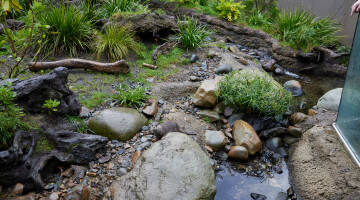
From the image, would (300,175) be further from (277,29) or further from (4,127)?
(277,29)

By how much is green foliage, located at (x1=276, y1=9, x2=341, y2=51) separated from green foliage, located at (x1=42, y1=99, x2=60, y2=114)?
19.7 ft

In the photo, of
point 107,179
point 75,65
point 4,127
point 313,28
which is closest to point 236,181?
point 107,179

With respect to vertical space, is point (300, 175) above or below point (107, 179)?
below

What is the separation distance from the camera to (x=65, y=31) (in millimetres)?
5574

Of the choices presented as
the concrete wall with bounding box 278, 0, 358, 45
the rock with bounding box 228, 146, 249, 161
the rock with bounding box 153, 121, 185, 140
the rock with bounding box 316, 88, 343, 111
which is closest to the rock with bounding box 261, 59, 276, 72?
the rock with bounding box 316, 88, 343, 111

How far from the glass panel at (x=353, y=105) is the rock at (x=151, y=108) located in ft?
8.53

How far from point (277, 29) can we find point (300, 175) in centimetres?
533

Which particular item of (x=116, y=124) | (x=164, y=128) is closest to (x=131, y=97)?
(x=116, y=124)

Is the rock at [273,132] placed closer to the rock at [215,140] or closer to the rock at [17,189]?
the rock at [215,140]

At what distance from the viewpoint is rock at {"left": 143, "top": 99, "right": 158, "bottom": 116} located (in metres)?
4.06

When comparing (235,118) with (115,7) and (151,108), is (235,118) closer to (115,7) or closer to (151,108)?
(151,108)

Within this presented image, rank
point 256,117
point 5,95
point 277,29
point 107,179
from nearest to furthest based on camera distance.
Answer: point 5,95
point 107,179
point 256,117
point 277,29

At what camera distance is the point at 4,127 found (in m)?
2.77

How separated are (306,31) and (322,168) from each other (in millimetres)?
4703
